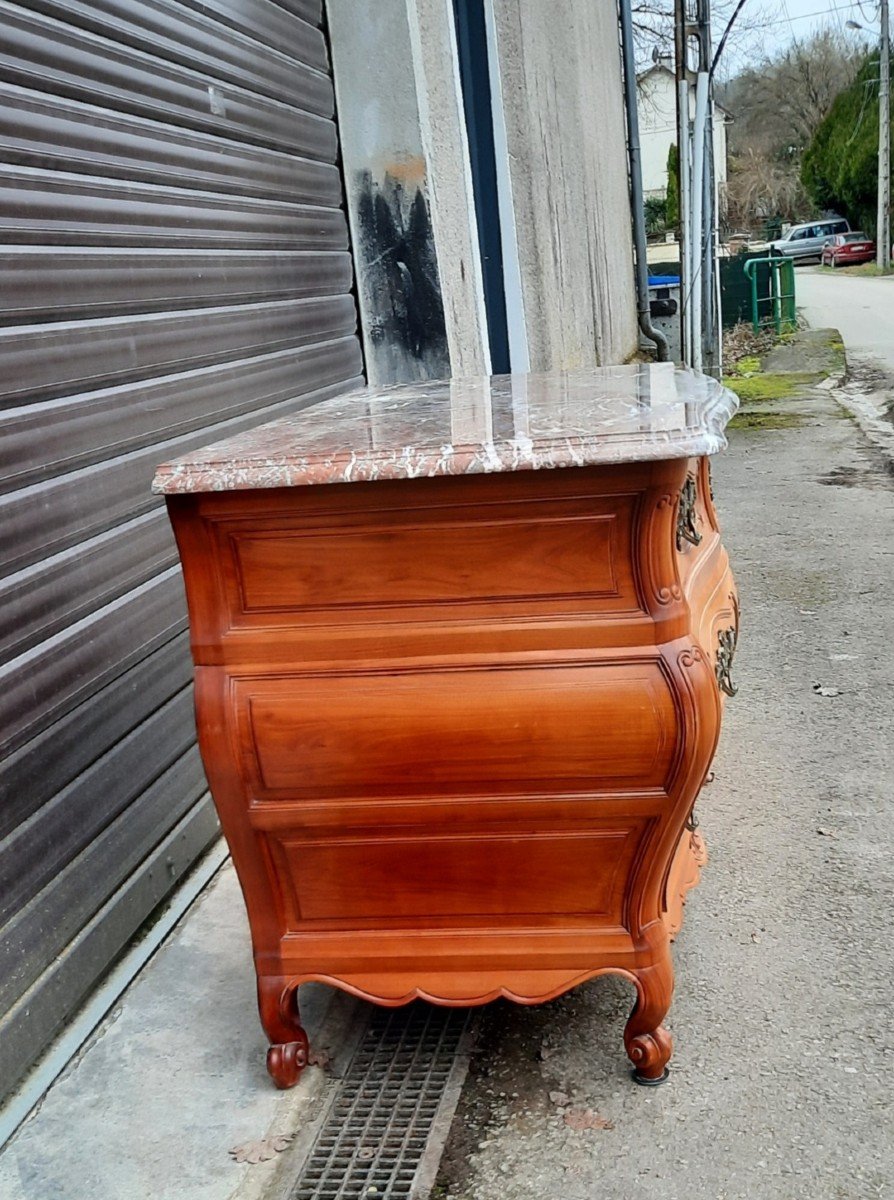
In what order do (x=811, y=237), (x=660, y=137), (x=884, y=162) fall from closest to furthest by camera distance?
(x=884, y=162) < (x=811, y=237) < (x=660, y=137)

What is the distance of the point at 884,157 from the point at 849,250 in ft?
11.9

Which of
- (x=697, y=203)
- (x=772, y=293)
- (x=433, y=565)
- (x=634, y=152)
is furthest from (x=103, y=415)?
(x=772, y=293)

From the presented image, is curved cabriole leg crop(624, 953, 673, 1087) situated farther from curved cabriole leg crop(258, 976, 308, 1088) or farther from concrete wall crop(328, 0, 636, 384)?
concrete wall crop(328, 0, 636, 384)

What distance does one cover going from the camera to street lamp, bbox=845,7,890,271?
31.9m

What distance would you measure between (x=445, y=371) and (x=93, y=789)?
2863mm

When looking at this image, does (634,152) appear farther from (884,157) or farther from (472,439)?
(884,157)

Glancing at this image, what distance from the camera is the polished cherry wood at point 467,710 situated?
1.74 m

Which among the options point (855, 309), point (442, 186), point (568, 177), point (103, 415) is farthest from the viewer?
point (855, 309)

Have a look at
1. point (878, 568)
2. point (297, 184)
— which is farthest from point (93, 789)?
point (878, 568)

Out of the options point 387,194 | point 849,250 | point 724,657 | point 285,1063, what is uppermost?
point 387,194

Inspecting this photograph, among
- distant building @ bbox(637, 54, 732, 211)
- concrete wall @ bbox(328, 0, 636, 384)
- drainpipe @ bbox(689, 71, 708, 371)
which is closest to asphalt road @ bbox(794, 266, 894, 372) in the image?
drainpipe @ bbox(689, 71, 708, 371)

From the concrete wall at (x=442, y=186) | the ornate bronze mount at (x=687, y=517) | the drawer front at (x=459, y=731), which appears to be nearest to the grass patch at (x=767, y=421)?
the concrete wall at (x=442, y=186)

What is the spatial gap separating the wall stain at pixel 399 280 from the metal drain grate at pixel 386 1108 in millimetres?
3100

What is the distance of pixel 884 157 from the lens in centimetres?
3372
